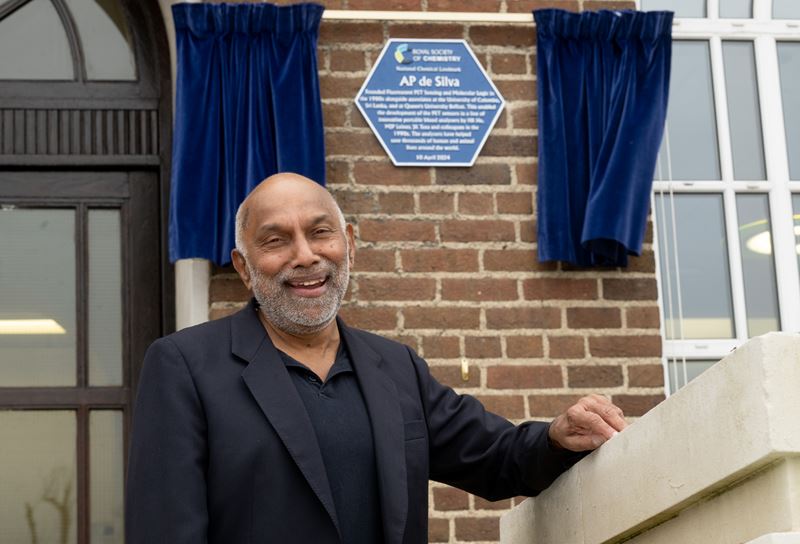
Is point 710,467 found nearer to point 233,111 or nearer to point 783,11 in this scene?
point 233,111

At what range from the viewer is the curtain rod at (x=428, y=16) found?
5125 millimetres

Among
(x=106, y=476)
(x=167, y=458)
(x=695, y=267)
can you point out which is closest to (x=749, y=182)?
(x=695, y=267)

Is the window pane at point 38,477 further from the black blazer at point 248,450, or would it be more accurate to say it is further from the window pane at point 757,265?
the window pane at point 757,265

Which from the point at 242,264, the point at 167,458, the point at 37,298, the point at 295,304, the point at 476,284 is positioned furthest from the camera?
the point at 37,298

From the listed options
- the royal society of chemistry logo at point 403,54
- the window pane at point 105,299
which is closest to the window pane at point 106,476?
the window pane at point 105,299

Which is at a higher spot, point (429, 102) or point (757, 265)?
point (429, 102)

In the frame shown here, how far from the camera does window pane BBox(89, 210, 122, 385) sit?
5234 mm

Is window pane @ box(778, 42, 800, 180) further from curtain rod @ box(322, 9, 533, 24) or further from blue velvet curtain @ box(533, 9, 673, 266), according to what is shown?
curtain rod @ box(322, 9, 533, 24)

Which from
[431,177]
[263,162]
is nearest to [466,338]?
[431,177]

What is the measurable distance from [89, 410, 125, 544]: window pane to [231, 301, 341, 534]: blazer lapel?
208 centimetres

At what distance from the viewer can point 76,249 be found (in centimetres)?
531

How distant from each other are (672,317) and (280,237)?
91.5 inches

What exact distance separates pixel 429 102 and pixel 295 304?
2.03 meters

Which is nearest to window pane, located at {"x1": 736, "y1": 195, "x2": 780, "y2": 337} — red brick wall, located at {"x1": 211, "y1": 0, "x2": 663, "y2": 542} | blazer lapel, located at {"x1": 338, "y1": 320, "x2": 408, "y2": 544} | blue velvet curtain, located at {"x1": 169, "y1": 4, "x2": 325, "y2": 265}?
red brick wall, located at {"x1": 211, "y1": 0, "x2": 663, "y2": 542}
